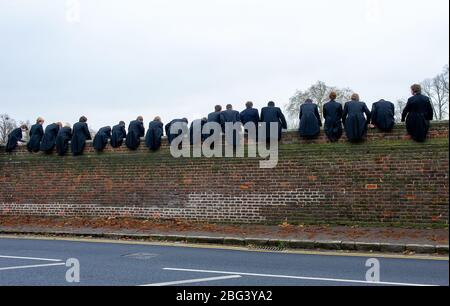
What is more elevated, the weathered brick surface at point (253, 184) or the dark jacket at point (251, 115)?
the dark jacket at point (251, 115)

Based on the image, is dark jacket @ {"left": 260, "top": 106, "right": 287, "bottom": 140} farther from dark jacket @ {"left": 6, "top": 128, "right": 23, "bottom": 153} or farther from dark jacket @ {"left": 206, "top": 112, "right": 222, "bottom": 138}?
dark jacket @ {"left": 6, "top": 128, "right": 23, "bottom": 153}

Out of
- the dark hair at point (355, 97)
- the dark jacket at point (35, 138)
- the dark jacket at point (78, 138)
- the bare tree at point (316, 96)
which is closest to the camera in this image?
the dark hair at point (355, 97)

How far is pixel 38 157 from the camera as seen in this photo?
1830 cm

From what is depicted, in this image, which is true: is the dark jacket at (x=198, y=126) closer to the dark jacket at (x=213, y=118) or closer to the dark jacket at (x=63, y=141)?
the dark jacket at (x=213, y=118)

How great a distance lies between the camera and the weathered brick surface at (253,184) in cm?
1316

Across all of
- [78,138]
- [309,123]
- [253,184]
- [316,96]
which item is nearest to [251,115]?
[309,123]

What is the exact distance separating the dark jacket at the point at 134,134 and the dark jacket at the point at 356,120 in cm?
A: 667

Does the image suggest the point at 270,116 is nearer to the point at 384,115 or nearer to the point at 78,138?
the point at 384,115

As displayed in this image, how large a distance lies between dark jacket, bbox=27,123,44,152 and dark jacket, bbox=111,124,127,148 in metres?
2.98

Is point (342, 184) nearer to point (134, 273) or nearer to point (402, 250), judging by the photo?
point (402, 250)

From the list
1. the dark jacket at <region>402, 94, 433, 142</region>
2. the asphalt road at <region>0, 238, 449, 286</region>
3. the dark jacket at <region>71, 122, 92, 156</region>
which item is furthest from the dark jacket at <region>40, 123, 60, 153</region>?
the dark jacket at <region>402, 94, 433, 142</region>

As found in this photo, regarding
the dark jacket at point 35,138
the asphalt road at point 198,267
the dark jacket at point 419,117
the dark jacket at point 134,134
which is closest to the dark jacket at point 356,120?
the dark jacket at point 419,117

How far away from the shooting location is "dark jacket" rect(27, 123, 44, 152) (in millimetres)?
18375

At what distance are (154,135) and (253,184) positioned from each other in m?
3.72
